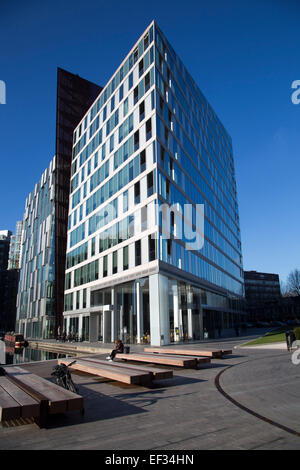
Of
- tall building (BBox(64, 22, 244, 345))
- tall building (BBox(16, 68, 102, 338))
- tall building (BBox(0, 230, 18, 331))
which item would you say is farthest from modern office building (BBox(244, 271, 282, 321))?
tall building (BBox(0, 230, 18, 331))

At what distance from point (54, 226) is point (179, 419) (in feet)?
185

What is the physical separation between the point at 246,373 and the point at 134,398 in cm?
477

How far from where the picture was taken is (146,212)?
29500mm

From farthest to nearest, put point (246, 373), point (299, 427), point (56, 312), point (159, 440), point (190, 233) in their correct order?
point (56, 312), point (190, 233), point (246, 373), point (299, 427), point (159, 440)

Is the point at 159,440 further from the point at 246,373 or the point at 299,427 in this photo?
the point at 246,373

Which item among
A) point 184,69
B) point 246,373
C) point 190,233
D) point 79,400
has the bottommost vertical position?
point 246,373

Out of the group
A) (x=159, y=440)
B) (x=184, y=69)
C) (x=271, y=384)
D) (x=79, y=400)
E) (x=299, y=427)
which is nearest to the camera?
(x=159, y=440)

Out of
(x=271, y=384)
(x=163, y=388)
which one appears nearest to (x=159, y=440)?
(x=163, y=388)

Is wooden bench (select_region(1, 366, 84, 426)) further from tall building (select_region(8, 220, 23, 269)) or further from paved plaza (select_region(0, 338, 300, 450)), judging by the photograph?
tall building (select_region(8, 220, 23, 269))

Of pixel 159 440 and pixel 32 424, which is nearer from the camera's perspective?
pixel 159 440

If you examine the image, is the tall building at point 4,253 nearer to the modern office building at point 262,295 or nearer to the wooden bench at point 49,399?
the modern office building at point 262,295

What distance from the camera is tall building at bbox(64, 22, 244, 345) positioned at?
29.4 m

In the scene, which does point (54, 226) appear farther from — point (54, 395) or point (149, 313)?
point (54, 395)
